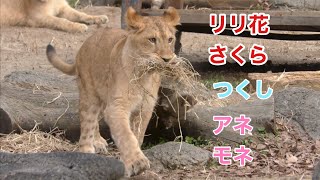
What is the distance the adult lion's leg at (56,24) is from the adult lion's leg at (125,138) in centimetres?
468

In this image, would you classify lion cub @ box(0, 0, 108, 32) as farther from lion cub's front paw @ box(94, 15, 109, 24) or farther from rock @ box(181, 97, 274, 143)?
rock @ box(181, 97, 274, 143)

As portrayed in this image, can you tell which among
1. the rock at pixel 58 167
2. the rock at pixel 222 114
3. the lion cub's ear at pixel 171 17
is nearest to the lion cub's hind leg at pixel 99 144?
the rock at pixel 222 114

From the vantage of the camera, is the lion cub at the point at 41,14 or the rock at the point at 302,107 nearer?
the rock at the point at 302,107

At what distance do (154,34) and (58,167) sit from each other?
103 cm

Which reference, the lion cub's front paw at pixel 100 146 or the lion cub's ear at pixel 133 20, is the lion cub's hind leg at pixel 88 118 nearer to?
the lion cub's front paw at pixel 100 146

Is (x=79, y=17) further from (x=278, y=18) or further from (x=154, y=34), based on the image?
(x=154, y=34)

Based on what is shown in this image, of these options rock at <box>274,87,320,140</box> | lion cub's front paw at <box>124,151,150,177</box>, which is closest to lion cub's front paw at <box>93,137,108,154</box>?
lion cub's front paw at <box>124,151,150,177</box>

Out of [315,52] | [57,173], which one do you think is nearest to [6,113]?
[57,173]

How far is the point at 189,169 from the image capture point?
16.6ft

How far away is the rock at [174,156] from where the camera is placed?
5.06 meters

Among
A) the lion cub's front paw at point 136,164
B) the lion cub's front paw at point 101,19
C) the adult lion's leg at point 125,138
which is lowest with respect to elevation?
the lion cub's front paw at point 136,164

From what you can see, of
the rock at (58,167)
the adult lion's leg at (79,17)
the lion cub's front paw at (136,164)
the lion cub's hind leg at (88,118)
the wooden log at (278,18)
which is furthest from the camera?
the adult lion's leg at (79,17)

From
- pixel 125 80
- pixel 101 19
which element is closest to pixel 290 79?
pixel 125 80

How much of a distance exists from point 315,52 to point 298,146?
3.41 metres
